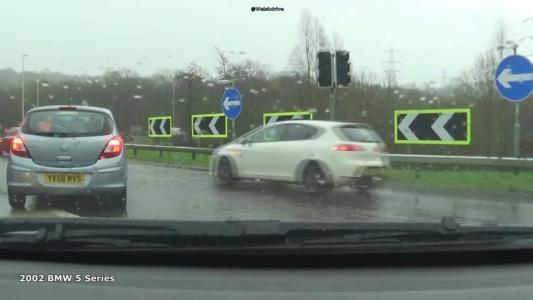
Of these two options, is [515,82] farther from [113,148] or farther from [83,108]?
[83,108]

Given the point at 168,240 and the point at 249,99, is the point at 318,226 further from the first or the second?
the point at 249,99

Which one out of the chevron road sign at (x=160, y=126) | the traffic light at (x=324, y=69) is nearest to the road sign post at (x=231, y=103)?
the chevron road sign at (x=160, y=126)

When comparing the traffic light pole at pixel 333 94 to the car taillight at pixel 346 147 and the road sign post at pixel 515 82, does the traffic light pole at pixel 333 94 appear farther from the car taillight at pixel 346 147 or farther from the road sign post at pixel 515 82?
the road sign post at pixel 515 82

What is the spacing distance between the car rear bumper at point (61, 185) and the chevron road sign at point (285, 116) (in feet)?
5.85

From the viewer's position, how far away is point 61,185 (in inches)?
278

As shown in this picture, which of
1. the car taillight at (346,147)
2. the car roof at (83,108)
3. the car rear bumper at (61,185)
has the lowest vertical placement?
the car rear bumper at (61,185)

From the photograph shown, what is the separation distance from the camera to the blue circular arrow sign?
6674 millimetres

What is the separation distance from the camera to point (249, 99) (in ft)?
22.0

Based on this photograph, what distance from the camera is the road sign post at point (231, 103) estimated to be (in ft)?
21.9

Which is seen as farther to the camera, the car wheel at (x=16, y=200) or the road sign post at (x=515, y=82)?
the road sign post at (x=515, y=82)

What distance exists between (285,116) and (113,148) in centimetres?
201

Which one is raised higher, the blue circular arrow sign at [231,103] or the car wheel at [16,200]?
the blue circular arrow sign at [231,103]

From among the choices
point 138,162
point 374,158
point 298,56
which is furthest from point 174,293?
point 138,162

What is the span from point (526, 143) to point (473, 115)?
69.2 inches
